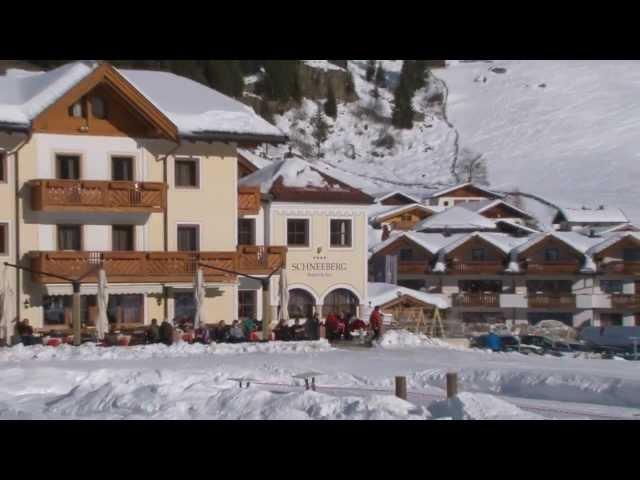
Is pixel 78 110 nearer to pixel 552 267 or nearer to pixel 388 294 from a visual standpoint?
pixel 388 294

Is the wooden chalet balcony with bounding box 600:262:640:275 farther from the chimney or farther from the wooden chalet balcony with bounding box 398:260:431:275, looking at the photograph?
the chimney

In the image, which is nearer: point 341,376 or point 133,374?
point 133,374

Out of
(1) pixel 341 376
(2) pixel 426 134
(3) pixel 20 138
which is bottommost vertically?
(1) pixel 341 376

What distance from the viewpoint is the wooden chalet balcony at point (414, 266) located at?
72.4 m

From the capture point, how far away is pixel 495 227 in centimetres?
8812

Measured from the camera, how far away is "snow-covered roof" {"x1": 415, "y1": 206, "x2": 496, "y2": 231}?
280ft

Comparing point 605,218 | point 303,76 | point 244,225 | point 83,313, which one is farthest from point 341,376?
point 303,76

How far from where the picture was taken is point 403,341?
34188 mm

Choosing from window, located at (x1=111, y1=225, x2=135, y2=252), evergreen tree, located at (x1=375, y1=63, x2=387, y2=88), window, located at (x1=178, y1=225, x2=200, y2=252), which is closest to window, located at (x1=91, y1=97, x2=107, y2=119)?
window, located at (x1=111, y1=225, x2=135, y2=252)

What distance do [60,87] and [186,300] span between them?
8.25 metres

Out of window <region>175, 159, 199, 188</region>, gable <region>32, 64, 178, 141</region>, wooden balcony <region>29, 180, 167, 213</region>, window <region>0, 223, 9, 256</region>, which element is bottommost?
window <region>0, 223, 9, 256</region>

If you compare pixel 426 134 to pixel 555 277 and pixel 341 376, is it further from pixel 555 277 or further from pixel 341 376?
pixel 341 376

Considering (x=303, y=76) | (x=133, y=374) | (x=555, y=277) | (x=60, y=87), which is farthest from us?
(x=303, y=76)

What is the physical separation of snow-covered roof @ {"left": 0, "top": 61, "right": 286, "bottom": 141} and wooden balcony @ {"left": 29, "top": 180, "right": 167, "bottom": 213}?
210 centimetres
